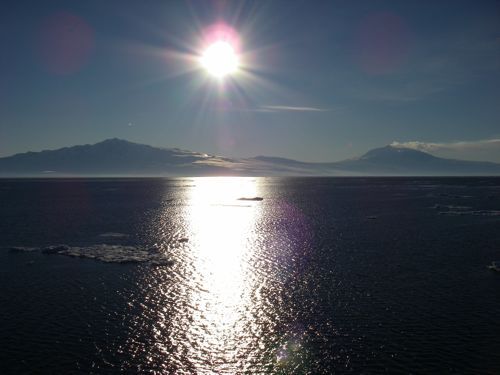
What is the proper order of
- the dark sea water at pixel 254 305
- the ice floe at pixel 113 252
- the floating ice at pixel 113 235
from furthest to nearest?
the floating ice at pixel 113 235, the ice floe at pixel 113 252, the dark sea water at pixel 254 305

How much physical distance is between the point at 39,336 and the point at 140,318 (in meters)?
9.51

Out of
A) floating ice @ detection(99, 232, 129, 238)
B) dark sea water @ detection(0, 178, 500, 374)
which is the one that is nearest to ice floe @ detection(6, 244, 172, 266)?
dark sea water @ detection(0, 178, 500, 374)

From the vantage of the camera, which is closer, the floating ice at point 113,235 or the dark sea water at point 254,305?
the dark sea water at point 254,305

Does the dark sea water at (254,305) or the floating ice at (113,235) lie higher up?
the floating ice at (113,235)

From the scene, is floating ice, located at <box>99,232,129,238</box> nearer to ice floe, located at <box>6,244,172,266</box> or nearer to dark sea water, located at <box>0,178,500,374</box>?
dark sea water, located at <box>0,178,500,374</box>

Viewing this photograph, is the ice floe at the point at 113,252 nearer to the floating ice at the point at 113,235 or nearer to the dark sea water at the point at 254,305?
the dark sea water at the point at 254,305

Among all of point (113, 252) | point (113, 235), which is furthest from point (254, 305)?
point (113, 235)

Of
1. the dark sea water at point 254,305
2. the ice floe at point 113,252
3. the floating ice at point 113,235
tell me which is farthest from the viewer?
the floating ice at point 113,235

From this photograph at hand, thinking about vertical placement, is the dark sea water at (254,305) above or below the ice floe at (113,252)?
below


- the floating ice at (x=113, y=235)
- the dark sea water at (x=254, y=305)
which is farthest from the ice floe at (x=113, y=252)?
the floating ice at (x=113, y=235)

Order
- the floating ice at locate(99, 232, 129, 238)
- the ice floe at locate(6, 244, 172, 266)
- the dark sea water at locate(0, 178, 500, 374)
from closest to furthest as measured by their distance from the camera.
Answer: the dark sea water at locate(0, 178, 500, 374) → the ice floe at locate(6, 244, 172, 266) → the floating ice at locate(99, 232, 129, 238)

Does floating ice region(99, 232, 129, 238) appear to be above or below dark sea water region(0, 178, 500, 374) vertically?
above

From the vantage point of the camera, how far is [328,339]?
36.4 meters

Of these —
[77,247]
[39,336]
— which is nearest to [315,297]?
[39,336]
